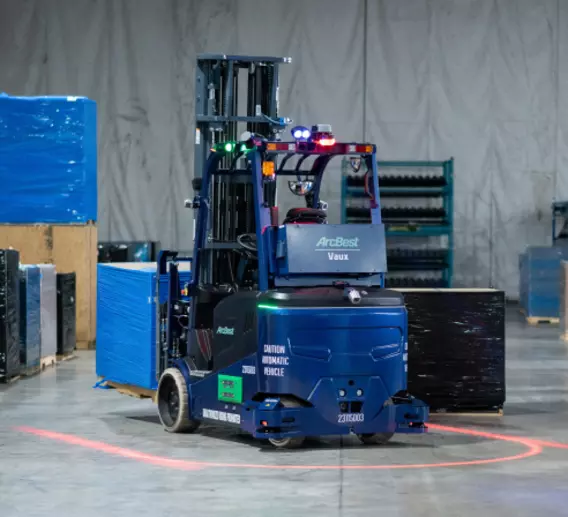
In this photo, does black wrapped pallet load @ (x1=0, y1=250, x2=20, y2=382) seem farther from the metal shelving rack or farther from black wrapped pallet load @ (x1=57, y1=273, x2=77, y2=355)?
the metal shelving rack

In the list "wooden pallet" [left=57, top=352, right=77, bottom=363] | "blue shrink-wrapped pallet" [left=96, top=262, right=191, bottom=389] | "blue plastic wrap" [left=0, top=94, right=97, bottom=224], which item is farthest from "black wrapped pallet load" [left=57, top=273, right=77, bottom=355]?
"blue shrink-wrapped pallet" [left=96, top=262, right=191, bottom=389]

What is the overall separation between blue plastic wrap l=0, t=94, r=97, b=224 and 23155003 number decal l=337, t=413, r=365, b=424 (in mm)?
8228

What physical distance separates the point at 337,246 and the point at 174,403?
1825 mm

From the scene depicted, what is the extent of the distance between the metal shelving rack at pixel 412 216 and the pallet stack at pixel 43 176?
683 cm

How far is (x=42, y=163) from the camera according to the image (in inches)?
613

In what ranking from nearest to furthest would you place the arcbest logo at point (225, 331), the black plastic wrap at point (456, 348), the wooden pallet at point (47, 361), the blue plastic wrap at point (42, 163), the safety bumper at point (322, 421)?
1. the safety bumper at point (322, 421)
2. the arcbest logo at point (225, 331)
3. the black plastic wrap at point (456, 348)
4. the wooden pallet at point (47, 361)
5. the blue plastic wrap at point (42, 163)

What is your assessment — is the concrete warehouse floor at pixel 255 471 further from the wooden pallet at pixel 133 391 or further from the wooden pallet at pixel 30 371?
the wooden pallet at pixel 30 371

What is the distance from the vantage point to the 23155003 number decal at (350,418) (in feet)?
26.1

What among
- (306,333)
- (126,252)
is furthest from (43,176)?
(306,333)

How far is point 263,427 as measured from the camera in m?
7.88

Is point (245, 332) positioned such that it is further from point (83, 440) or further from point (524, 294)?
point (524, 294)

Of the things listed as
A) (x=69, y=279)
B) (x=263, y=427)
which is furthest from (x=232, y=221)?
(x=69, y=279)

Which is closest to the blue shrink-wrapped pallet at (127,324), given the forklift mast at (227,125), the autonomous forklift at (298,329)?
the forklift mast at (227,125)

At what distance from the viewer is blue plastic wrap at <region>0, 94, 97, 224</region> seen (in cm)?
1555
